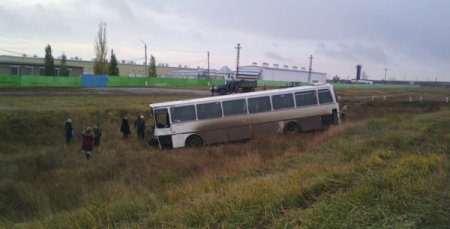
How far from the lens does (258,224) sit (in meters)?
4.88

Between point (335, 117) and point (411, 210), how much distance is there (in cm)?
1556

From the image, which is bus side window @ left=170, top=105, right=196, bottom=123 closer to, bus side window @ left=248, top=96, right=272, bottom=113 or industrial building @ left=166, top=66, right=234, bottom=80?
bus side window @ left=248, top=96, right=272, bottom=113

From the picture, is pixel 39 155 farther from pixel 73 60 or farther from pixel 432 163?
pixel 73 60

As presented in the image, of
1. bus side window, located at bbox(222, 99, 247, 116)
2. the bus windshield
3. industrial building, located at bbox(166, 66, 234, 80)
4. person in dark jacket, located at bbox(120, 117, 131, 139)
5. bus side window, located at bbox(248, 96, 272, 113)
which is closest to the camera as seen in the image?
the bus windshield

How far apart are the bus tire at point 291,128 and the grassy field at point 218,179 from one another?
1.46 meters

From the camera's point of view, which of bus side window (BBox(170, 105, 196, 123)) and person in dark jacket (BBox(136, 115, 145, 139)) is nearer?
bus side window (BBox(170, 105, 196, 123))

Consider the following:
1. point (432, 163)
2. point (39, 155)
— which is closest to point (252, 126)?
point (39, 155)

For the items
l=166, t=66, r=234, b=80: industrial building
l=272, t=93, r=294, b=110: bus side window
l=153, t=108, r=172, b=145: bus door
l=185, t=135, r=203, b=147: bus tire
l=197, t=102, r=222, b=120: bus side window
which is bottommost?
l=185, t=135, r=203, b=147: bus tire

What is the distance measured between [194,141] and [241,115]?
2.71 meters

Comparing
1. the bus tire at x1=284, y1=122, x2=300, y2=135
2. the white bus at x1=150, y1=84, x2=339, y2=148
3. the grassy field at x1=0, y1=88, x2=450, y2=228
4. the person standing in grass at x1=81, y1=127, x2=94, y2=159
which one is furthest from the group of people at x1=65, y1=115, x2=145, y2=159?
the bus tire at x1=284, y1=122, x2=300, y2=135

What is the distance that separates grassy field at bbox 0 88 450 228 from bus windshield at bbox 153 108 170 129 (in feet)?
4.07

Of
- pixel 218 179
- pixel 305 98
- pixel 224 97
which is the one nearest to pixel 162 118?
pixel 224 97

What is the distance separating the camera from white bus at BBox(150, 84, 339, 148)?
1784 cm

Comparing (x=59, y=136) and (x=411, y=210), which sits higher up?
(x=411, y=210)
